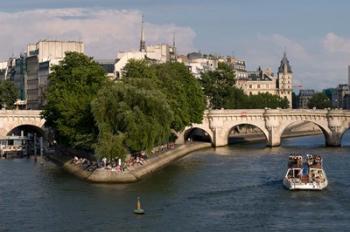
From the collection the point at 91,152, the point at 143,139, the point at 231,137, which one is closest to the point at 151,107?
the point at 143,139

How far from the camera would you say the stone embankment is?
63.5 metres

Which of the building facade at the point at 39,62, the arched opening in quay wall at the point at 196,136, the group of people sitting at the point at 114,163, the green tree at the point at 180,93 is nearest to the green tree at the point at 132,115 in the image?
the group of people sitting at the point at 114,163

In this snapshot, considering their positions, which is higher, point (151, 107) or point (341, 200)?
point (151, 107)

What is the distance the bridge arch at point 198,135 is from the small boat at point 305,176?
3882 centimetres

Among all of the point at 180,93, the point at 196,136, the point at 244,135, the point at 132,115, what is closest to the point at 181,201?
the point at 132,115

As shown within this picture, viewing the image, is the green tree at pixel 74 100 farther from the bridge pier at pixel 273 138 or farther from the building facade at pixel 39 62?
the building facade at pixel 39 62

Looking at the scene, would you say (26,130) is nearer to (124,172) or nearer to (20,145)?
(20,145)

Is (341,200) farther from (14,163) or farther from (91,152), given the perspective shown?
(14,163)

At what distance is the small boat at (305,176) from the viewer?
196 feet

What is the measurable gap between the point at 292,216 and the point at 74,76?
4076 cm

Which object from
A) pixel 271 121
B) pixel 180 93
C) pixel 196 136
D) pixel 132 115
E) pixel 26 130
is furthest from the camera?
pixel 196 136

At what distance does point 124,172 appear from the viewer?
64438mm

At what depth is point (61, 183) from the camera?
6412 centimetres

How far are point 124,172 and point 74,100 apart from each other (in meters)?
16.3
